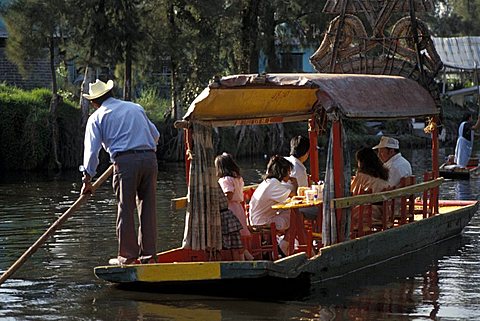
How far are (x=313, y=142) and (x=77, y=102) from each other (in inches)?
849

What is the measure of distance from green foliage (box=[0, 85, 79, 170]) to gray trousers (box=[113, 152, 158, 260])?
21.2 m

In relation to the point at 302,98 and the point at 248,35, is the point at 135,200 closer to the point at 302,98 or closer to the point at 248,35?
the point at 302,98

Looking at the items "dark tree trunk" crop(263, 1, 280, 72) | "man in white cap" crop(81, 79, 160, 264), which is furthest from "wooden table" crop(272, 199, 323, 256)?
"dark tree trunk" crop(263, 1, 280, 72)

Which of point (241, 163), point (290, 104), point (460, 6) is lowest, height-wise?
point (241, 163)

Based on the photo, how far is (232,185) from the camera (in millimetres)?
12938

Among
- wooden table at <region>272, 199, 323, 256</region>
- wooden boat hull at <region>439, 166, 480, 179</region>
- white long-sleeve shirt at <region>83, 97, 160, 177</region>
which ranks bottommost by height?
wooden boat hull at <region>439, 166, 480, 179</region>

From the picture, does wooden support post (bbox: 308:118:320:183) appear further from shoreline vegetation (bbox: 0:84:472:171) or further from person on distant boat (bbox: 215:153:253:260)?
shoreline vegetation (bbox: 0:84:472:171)

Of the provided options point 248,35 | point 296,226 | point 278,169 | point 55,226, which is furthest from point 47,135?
point 55,226

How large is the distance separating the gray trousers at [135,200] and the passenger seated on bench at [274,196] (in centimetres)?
153

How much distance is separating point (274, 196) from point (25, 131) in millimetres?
21176

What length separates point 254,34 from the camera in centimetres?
4172

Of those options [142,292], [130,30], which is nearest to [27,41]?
[130,30]

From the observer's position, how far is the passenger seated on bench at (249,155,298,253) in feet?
43.0

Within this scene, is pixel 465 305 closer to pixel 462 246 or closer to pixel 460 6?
pixel 462 246
